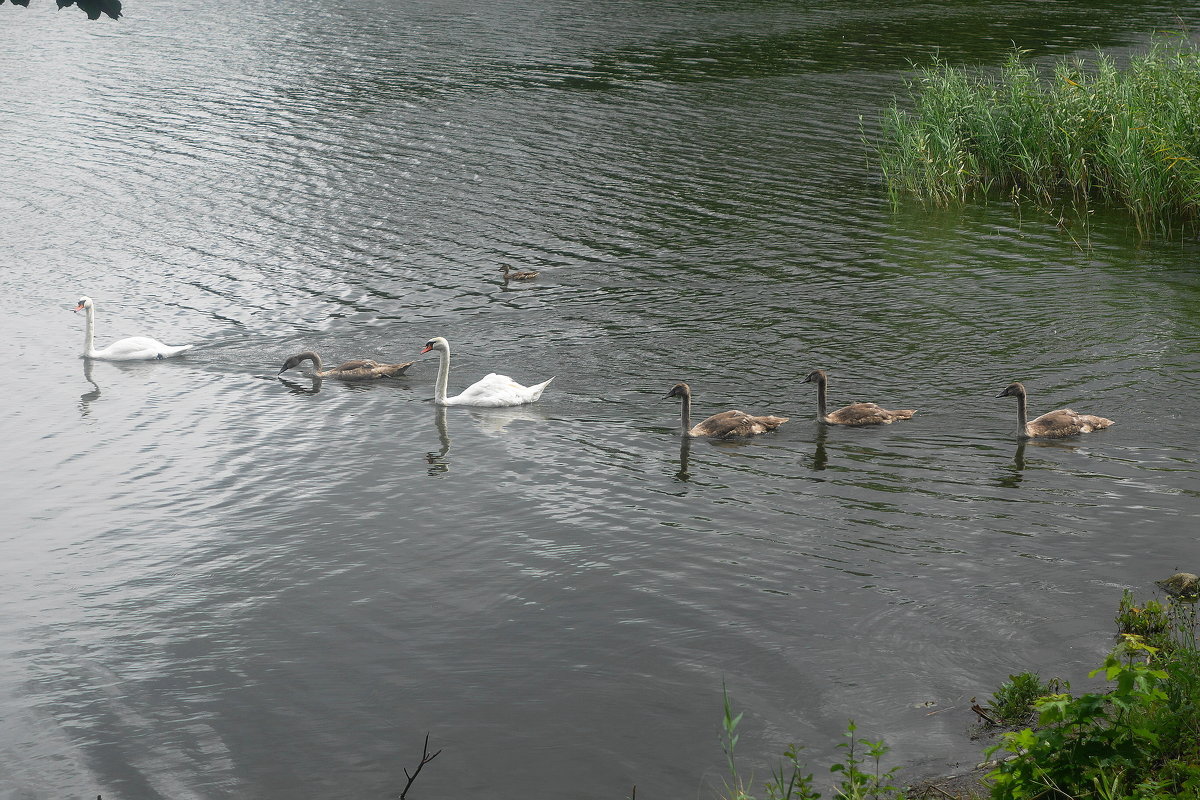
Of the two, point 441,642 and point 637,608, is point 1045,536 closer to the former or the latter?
point 637,608

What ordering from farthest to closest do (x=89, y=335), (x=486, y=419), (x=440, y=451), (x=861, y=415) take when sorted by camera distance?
(x=89, y=335)
(x=486, y=419)
(x=440, y=451)
(x=861, y=415)

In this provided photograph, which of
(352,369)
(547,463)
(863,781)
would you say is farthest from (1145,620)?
(352,369)

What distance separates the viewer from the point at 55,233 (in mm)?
25062

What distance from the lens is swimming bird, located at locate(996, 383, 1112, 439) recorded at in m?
14.0

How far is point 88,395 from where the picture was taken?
17.2 m

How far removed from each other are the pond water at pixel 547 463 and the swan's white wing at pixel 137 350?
207 mm

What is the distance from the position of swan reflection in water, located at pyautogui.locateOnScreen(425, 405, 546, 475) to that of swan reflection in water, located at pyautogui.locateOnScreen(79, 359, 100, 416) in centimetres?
507

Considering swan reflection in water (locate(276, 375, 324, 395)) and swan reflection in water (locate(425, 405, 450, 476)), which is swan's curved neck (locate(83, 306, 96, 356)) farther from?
swan reflection in water (locate(425, 405, 450, 476))

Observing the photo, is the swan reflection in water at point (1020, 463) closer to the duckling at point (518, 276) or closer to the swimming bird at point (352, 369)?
the swimming bird at point (352, 369)

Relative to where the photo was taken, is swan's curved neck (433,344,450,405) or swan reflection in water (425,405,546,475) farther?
swan's curved neck (433,344,450,405)

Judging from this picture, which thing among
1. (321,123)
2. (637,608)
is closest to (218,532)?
(637,608)

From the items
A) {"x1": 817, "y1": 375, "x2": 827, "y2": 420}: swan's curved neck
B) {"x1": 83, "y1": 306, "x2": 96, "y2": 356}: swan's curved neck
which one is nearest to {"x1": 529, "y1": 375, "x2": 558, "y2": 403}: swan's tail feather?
{"x1": 817, "y1": 375, "x2": 827, "y2": 420}: swan's curved neck

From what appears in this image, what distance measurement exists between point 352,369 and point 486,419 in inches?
105

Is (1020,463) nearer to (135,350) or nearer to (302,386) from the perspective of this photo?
(302,386)
